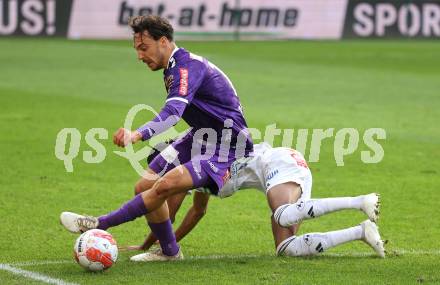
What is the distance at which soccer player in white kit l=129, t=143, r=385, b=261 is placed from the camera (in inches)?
319

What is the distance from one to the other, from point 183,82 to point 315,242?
167 cm

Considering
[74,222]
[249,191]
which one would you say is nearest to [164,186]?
[74,222]

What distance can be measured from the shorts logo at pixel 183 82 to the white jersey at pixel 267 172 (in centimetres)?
85

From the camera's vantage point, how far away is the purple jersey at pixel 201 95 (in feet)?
26.5

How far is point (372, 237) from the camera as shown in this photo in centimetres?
819

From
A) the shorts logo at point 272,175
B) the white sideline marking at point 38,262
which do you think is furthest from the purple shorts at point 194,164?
the white sideline marking at point 38,262

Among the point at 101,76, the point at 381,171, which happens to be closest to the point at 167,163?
the point at 381,171

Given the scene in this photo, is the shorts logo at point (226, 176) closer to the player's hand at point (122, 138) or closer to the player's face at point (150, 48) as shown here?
Result: the player's face at point (150, 48)

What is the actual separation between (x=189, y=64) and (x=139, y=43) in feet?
1.43

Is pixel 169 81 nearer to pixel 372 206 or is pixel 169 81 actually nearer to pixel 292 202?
pixel 292 202

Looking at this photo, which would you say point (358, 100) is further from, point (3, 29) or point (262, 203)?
point (3, 29)

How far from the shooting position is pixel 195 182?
8.11 m

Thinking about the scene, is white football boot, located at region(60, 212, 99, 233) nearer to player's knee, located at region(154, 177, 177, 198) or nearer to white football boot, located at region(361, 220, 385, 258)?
player's knee, located at region(154, 177, 177, 198)

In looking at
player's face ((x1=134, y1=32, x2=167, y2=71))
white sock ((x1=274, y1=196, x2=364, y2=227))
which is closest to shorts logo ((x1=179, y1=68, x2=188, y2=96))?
player's face ((x1=134, y1=32, x2=167, y2=71))
